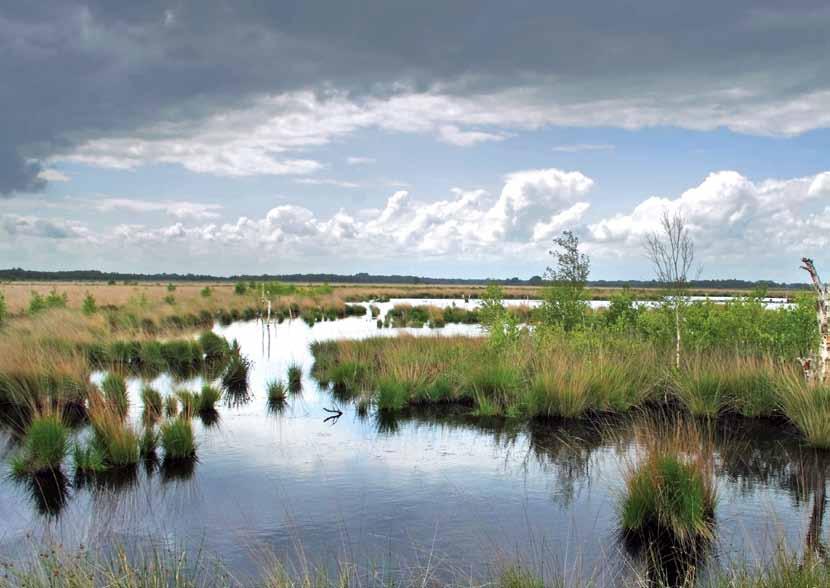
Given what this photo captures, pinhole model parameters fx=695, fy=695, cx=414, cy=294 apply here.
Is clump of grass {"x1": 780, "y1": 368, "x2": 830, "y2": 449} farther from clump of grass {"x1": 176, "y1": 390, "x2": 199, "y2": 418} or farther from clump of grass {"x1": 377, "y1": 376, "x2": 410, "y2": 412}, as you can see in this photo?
clump of grass {"x1": 176, "y1": 390, "x2": 199, "y2": 418}

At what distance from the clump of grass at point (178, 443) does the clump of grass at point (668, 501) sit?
6.98 metres

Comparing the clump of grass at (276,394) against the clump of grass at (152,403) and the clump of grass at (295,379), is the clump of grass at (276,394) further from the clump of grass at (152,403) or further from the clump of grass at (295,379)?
the clump of grass at (152,403)

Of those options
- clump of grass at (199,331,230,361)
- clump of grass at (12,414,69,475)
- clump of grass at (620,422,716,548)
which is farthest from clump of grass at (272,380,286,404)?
clump of grass at (620,422,716,548)

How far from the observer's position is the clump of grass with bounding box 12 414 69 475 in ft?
35.1

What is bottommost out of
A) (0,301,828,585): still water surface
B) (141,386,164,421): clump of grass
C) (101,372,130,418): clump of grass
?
(0,301,828,585): still water surface

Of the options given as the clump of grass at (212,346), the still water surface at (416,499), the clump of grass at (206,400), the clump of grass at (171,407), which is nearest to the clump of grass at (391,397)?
the still water surface at (416,499)

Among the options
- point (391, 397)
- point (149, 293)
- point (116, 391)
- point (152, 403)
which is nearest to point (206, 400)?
point (152, 403)

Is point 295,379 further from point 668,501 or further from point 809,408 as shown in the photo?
point 668,501

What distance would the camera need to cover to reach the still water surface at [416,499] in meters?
7.68

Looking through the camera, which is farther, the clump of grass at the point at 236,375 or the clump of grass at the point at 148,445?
the clump of grass at the point at 236,375

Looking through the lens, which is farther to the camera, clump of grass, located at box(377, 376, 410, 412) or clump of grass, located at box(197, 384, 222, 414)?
clump of grass, located at box(377, 376, 410, 412)

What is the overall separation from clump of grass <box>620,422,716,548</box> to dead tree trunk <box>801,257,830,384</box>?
5.33 metres

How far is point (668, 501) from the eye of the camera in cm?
812

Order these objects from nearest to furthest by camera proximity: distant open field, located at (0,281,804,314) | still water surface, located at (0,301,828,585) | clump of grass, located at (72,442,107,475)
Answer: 1. still water surface, located at (0,301,828,585)
2. clump of grass, located at (72,442,107,475)
3. distant open field, located at (0,281,804,314)
